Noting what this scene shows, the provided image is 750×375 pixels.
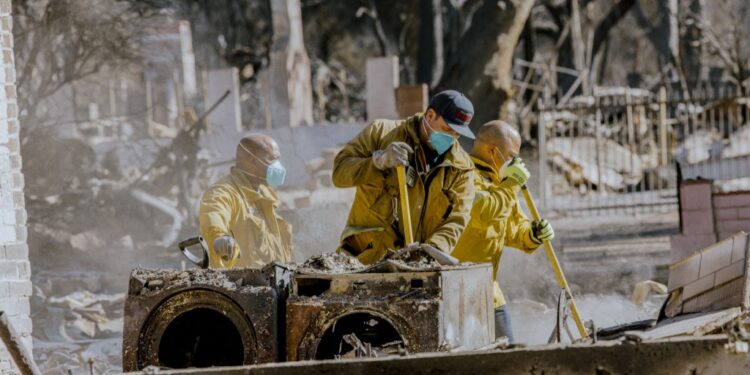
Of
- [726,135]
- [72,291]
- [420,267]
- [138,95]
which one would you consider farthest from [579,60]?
[420,267]

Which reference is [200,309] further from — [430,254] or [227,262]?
[227,262]

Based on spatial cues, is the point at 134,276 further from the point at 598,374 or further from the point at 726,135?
the point at 726,135

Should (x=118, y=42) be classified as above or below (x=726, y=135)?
→ above

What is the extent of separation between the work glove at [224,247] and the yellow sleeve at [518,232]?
5.74ft

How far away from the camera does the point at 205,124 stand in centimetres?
2052

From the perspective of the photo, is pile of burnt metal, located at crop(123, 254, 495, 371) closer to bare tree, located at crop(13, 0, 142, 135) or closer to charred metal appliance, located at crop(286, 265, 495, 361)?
charred metal appliance, located at crop(286, 265, 495, 361)

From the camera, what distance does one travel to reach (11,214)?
26.1 feet

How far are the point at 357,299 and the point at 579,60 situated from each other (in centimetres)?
3012

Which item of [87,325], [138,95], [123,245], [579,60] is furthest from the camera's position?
[579,60]

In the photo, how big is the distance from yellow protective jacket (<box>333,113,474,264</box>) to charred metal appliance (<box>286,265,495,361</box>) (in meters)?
1.28

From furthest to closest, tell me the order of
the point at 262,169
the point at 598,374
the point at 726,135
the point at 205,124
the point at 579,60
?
the point at 579,60, the point at 726,135, the point at 205,124, the point at 262,169, the point at 598,374

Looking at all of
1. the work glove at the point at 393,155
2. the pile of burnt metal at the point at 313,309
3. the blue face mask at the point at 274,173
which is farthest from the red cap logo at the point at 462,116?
the blue face mask at the point at 274,173

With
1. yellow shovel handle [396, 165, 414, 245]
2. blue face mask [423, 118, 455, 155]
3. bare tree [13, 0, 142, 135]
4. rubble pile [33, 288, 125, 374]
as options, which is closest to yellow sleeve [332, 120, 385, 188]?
yellow shovel handle [396, 165, 414, 245]

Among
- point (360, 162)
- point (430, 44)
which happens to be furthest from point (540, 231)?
point (430, 44)
